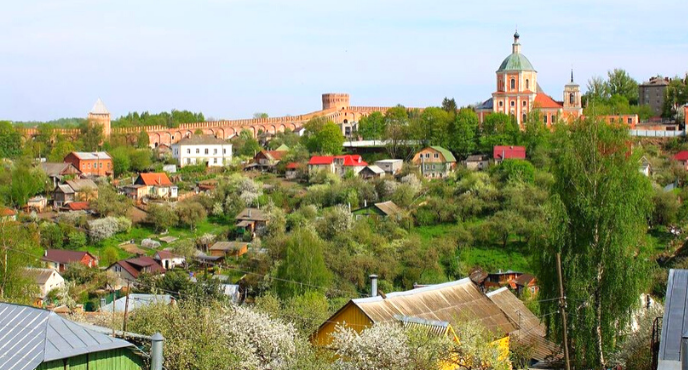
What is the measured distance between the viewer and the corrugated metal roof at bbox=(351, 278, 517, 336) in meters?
15.6

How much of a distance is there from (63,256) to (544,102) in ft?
92.6

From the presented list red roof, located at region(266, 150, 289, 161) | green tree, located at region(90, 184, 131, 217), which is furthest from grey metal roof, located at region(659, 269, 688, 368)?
red roof, located at region(266, 150, 289, 161)

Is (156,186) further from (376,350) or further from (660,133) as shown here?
(376,350)

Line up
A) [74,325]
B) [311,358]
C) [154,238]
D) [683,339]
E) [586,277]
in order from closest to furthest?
[683,339], [74,325], [311,358], [586,277], [154,238]

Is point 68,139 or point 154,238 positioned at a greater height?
point 68,139

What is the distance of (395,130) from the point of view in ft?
167

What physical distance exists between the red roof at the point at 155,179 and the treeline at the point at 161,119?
74.0 feet

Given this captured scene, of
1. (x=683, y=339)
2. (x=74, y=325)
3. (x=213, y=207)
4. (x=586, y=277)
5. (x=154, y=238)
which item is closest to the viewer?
(x=683, y=339)

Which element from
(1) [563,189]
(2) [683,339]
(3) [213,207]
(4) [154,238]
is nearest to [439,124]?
(3) [213,207]

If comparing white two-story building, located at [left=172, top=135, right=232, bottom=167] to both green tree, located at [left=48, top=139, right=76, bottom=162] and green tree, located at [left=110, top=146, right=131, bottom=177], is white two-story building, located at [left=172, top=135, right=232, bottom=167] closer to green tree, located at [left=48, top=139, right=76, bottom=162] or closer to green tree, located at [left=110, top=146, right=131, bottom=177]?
green tree, located at [left=110, top=146, right=131, bottom=177]

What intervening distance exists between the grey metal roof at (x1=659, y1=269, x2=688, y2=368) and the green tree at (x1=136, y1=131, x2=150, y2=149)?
161 feet

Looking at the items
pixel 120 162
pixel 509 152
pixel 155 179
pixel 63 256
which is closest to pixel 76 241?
pixel 63 256

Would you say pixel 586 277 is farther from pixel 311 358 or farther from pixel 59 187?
pixel 59 187

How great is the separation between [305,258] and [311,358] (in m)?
13.4
